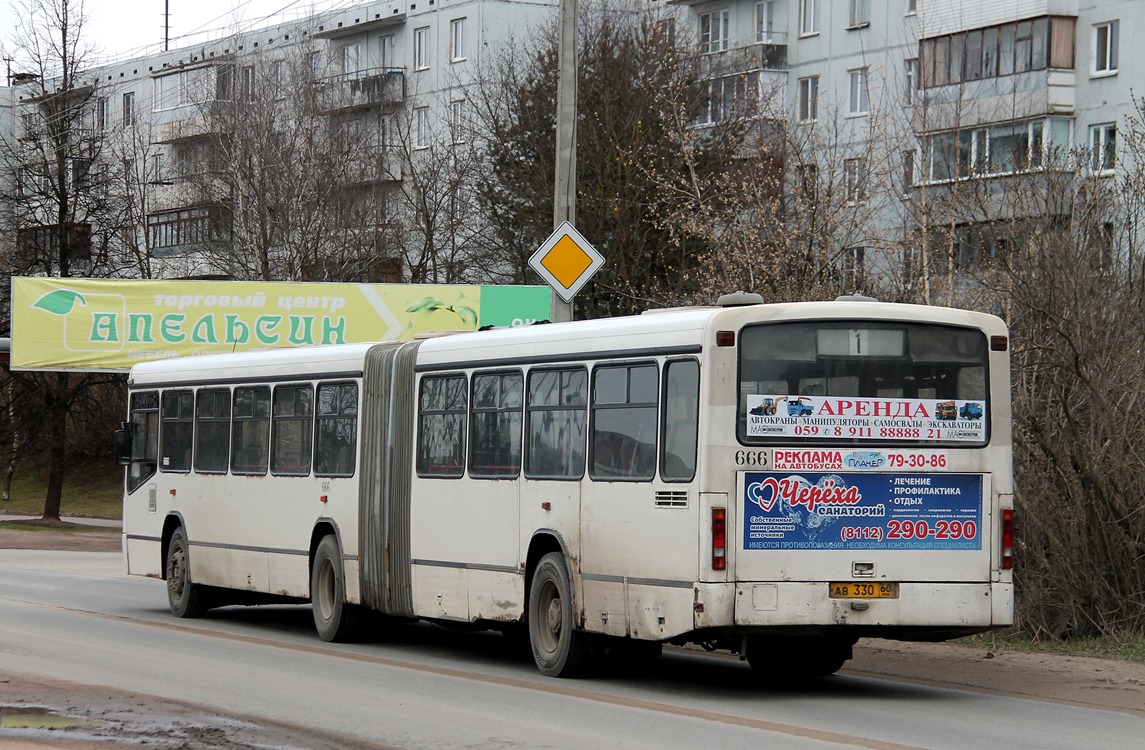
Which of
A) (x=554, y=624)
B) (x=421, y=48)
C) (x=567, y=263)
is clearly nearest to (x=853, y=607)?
(x=554, y=624)

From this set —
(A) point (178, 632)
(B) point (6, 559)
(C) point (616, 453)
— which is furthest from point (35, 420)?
(C) point (616, 453)

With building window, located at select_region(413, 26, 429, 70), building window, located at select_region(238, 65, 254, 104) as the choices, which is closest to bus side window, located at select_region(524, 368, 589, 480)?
building window, located at select_region(238, 65, 254, 104)

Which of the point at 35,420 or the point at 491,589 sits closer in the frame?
the point at 491,589

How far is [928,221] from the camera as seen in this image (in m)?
22.0

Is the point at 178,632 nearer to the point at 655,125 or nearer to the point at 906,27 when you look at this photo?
the point at 655,125

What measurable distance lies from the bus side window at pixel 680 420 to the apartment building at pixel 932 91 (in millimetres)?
5943

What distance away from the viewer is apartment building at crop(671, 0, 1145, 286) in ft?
75.2

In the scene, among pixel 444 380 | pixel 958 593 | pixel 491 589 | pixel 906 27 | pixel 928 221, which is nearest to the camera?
pixel 958 593

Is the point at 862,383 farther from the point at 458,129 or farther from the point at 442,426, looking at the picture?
the point at 458,129

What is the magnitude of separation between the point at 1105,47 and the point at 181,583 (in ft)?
111

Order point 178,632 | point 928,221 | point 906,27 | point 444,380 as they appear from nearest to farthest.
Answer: point 444,380, point 178,632, point 928,221, point 906,27

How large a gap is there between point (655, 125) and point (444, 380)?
95.9 ft

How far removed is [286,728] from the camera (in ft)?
37.1

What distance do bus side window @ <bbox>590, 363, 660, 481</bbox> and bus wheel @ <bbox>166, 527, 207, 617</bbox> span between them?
854 cm
